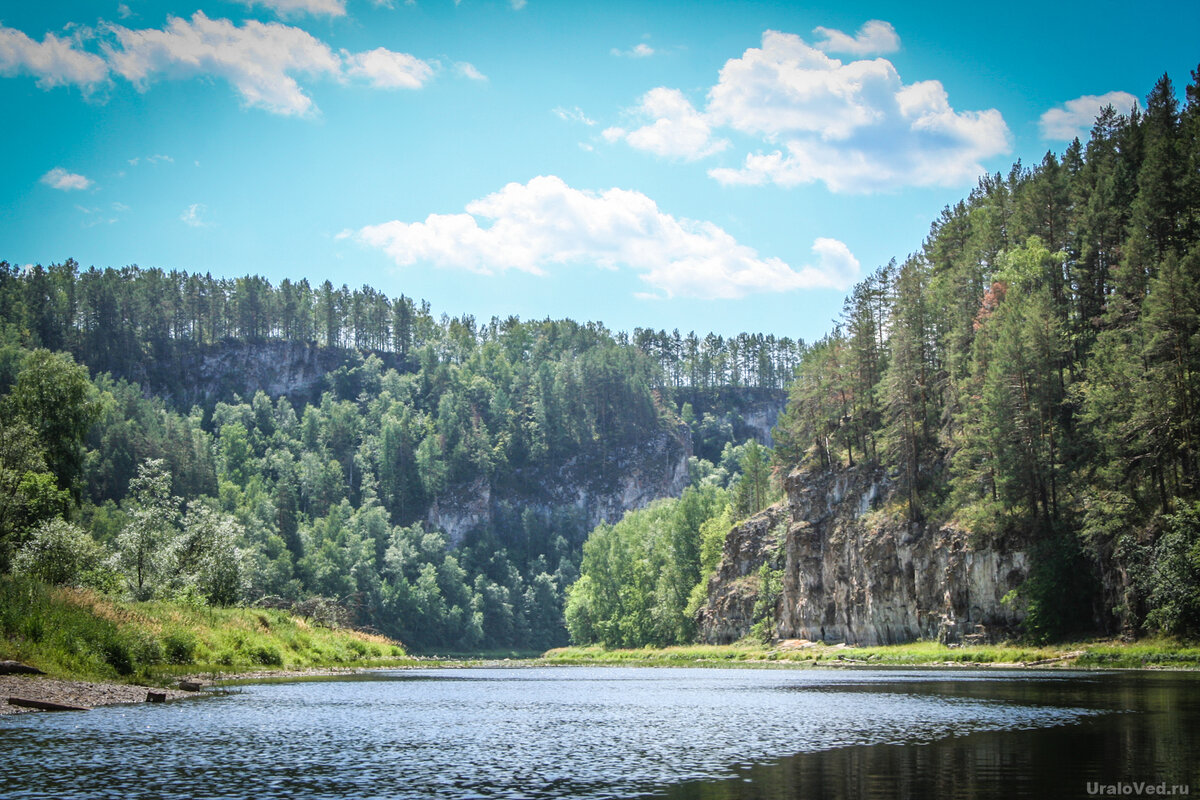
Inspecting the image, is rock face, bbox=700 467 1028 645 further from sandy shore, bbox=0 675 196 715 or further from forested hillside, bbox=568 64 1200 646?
sandy shore, bbox=0 675 196 715

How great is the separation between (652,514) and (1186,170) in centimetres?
11631

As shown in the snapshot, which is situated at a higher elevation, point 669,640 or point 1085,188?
point 1085,188

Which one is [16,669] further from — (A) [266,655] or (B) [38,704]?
(A) [266,655]

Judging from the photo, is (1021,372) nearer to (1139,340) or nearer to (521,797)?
(1139,340)

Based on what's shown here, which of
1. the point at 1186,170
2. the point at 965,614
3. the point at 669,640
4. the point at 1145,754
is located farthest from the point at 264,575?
the point at 1145,754

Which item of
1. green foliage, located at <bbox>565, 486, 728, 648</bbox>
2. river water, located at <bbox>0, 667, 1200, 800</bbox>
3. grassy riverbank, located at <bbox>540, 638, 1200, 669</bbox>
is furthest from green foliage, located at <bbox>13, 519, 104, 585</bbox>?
green foliage, located at <bbox>565, 486, 728, 648</bbox>

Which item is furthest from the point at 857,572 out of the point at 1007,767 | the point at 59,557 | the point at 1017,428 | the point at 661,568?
the point at 1007,767

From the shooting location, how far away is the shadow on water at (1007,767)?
67.3ft

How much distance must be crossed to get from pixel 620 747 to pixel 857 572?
277ft

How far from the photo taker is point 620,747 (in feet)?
95.3

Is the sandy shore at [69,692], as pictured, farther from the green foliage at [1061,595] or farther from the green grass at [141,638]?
the green foliage at [1061,595]

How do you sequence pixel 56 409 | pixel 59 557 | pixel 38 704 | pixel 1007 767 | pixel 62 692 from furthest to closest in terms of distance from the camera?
1. pixel 56 409
2. pixel 59 557
3. pixel 62 692
4. pixel 38 704
5. pixel 1007 767

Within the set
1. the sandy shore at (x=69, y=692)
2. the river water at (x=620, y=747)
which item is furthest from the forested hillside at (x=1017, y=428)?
the sandy shore at (x=69, y=692)

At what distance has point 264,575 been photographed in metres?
152
